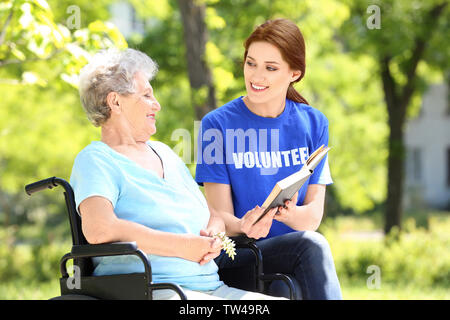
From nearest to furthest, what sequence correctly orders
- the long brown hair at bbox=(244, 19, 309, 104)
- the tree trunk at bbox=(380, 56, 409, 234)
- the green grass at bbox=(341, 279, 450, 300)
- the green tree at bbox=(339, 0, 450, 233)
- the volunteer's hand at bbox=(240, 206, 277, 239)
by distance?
the volunteer's hand at bbox=(240, 206, 277, 239) → the long brown hair at bbox=(244, 19, 309, 104) → the green grass at bbox=(341, 279, 450, 300) → the green tree at bbox=(339, 0, 450, 233) → the tree trunk at bbox=(380, 56, 409, 234)

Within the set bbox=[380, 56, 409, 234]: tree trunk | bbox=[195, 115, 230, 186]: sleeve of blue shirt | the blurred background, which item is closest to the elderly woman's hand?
bbox=[195, 115, 230, 186]: sleeve of blue shirt

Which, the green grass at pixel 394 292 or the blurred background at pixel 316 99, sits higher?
the blurred background at pixel 316 99

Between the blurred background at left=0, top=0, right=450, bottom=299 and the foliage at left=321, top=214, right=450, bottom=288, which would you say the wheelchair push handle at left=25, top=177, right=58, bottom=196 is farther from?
the foliage at left=321, top=214, right=450, bottom=288

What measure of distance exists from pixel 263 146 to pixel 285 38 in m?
0.53

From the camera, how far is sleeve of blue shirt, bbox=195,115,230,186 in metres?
2.98

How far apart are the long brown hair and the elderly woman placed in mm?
587

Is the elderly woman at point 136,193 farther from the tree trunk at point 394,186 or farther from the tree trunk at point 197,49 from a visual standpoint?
the tree trunk at point 394,186

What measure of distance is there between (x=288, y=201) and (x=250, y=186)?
0.95ft

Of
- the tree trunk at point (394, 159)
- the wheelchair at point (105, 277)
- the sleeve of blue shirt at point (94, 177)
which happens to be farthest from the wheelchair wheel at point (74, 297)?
the tree trunk at point (394, 159)

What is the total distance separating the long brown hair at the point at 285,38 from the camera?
2938 millimetres

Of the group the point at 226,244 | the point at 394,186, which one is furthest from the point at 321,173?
the point at 394,186

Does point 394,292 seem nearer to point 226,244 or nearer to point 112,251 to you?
point 226,244
